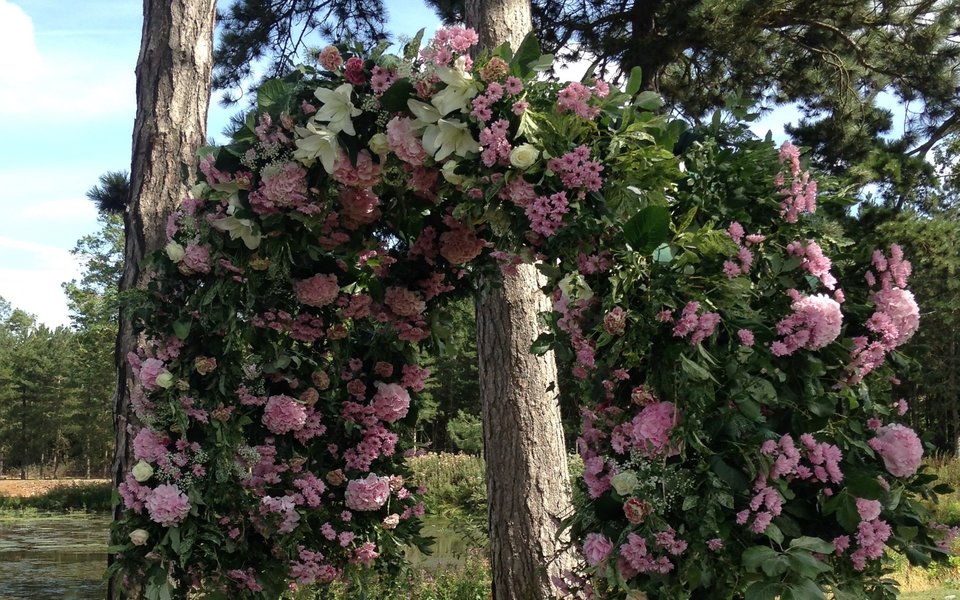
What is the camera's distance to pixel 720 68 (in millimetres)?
7297

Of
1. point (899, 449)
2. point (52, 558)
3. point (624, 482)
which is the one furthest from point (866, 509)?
point (52, 558)

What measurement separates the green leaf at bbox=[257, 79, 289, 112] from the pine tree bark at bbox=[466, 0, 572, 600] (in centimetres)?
175

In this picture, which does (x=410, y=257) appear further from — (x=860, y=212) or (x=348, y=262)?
(x=860, y=212)

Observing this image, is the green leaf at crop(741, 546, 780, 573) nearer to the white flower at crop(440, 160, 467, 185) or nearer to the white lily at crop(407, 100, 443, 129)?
the white flower at crop(440, 160, 467, 185)

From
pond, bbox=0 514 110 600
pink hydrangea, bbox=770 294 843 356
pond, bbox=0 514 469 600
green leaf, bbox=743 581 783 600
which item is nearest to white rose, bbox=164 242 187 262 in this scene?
pink hydrangea, bbox=770 294 843 356

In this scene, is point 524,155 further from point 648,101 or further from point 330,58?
point 330,58

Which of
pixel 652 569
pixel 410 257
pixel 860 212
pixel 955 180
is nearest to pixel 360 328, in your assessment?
pixel 410 257

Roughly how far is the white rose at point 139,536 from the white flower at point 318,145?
4.37ft

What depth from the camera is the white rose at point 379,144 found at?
2.40 meters

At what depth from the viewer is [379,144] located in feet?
7.93

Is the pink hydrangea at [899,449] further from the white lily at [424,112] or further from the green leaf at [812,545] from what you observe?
the white lily at [424,112]

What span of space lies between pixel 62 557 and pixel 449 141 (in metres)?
11.8

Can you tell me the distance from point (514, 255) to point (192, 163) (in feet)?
5.82

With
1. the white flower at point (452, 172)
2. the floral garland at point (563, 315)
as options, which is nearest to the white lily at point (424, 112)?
the floral garland at point (563, 315)
